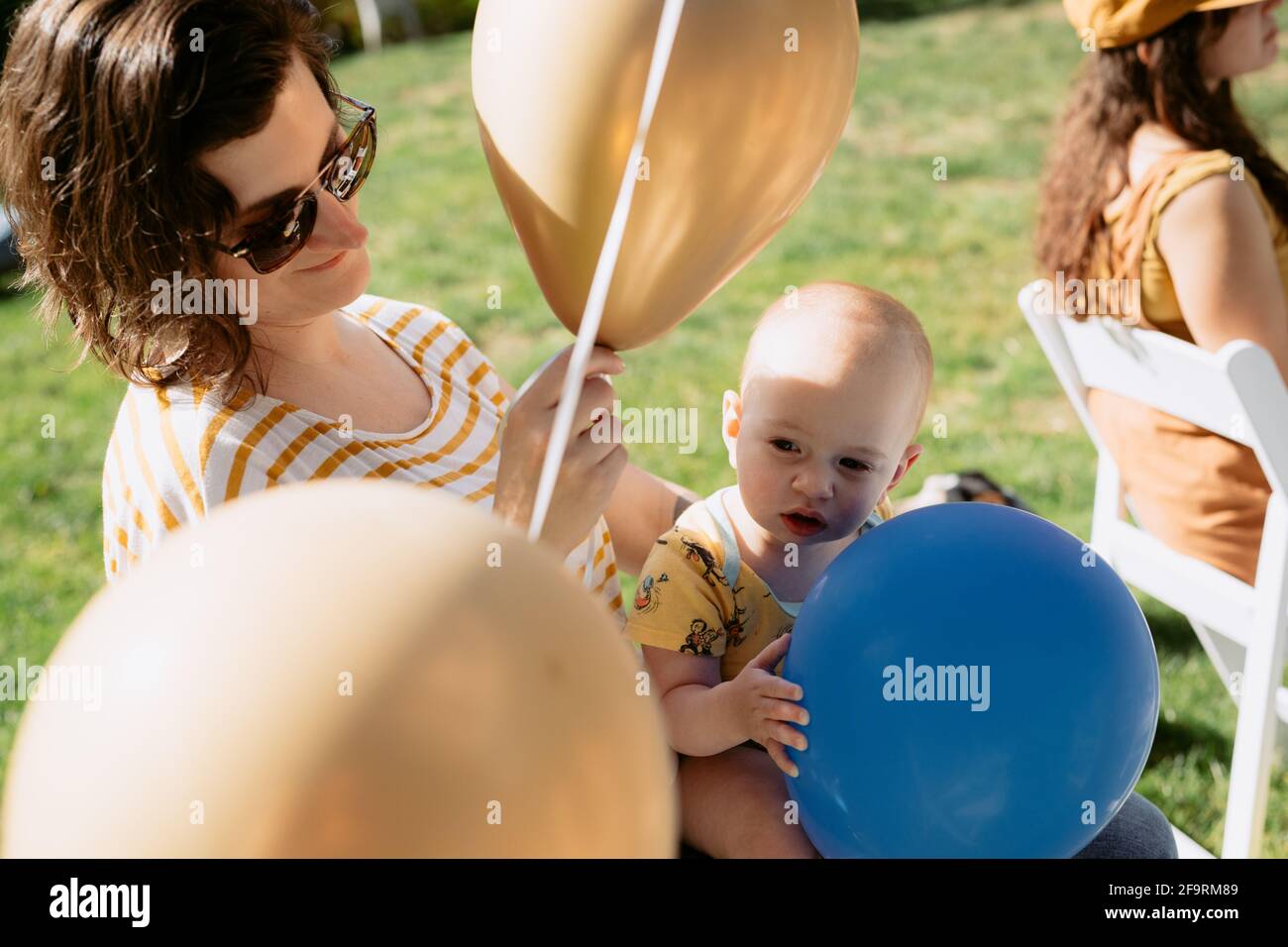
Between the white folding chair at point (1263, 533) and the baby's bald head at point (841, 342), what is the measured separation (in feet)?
2.49

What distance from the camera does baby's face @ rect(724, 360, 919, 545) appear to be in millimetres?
1467

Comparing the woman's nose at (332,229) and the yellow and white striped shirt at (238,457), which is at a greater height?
the woman's nose at (332,229)

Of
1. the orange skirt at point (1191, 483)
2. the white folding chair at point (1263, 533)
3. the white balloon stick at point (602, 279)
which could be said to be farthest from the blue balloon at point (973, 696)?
the orange skirt at point (1191, 483)

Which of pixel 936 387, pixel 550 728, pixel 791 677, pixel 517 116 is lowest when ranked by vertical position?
pixel 936 387

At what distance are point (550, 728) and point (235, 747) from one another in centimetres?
21

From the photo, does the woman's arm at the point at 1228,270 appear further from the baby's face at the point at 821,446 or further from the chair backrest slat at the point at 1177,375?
the baby's face at the point at 821,446

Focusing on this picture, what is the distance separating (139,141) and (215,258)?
0.15 meters

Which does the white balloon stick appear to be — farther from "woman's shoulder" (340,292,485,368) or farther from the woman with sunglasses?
"woman's shoulder" (340,292,485,368)

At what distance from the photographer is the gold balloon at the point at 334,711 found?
844mm

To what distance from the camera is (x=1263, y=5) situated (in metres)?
2.80

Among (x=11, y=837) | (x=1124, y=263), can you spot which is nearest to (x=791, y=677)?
(x=11, y=837)

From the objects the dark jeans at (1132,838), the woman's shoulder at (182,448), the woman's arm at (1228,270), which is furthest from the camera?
the woman's arm at (1228,270)

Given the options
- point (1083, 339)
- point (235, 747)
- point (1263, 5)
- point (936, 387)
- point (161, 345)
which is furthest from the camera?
point (936, 387)
